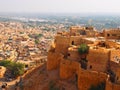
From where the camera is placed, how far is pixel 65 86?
35281mm

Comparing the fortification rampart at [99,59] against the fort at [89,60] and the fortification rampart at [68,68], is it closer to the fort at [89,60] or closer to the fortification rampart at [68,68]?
the fort at [89,60]

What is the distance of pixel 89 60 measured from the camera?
32.6m

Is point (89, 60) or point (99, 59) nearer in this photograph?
point (99, 59)

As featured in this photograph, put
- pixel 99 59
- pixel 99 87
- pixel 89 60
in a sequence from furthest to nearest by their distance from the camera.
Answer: pixel 89 60 → pixel 99 59 → pixel 99 87

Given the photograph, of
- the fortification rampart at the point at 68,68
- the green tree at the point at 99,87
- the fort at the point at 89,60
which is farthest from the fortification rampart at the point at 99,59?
the fortification rampart at the point at 68,68

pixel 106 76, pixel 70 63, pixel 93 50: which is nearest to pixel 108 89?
pixel 106 76

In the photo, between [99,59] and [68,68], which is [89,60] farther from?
[68,68]

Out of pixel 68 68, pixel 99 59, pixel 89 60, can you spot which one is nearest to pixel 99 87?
pixel 99 59

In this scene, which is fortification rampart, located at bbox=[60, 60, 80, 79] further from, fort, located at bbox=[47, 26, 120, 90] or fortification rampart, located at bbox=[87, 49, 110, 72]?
fortification rampart, located at bbox=[87, 49, 110, 72]

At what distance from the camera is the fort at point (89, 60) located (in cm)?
3044

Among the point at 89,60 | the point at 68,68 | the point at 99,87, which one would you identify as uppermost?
the point at 89,60

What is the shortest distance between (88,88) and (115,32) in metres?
15.1

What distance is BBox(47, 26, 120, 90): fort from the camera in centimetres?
3044

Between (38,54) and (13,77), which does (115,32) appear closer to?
(13,77)
